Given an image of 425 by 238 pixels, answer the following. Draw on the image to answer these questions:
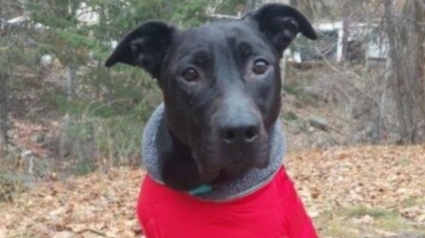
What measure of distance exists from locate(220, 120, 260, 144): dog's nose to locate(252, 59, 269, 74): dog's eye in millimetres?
395

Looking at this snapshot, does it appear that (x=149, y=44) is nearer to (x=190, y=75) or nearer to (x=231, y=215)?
(x=190, y=75)

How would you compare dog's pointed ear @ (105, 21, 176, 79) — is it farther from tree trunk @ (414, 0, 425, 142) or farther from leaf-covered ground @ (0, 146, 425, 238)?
tree trunk @ (414, 0, 425, 142)

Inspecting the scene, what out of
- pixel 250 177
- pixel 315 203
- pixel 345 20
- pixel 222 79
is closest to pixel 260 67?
pixel 222 79

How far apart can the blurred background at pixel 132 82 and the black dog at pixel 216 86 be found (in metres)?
6.32

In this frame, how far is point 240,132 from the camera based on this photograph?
13.5 feet

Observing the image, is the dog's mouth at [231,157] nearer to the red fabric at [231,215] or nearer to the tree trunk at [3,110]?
the red fabric at [231,215]

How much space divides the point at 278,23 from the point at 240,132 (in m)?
0.96

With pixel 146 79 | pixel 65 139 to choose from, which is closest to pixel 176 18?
pixel 146 79

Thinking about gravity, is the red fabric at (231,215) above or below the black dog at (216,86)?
below

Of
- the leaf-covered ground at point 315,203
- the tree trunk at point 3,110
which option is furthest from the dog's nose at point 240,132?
the tree trunk at point 3,110

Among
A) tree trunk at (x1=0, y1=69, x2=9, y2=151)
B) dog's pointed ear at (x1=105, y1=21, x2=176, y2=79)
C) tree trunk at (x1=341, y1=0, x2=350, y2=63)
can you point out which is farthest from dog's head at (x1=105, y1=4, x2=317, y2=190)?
tree trunk at (x1=341, y1=0, x2=350, y2=63)

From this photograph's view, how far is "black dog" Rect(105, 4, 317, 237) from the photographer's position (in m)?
4.20

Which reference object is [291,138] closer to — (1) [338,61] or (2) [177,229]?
(1) [338,61]

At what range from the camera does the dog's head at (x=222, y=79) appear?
13.7ft
